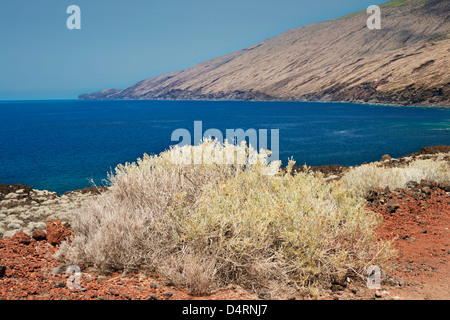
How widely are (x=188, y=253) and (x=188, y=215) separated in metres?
0.62

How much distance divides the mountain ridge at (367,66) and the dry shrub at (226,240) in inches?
3502

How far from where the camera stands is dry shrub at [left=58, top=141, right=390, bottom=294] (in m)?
4.08

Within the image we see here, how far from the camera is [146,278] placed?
13.8 feet

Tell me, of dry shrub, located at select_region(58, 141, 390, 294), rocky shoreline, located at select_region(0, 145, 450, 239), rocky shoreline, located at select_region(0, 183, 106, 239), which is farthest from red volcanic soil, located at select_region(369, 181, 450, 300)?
rocky shoreline, located at select_region(0, 183, 106, 239)

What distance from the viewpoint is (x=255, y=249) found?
4.19 meters

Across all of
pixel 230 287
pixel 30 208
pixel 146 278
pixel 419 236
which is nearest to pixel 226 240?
pixel 230 287

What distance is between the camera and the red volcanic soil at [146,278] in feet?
12.2

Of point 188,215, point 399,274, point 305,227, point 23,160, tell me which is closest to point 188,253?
point 188,215

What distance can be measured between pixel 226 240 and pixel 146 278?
111 centimetres

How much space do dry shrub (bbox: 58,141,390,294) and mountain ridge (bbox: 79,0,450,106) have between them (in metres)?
88.9

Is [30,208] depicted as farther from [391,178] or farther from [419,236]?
[391,178]

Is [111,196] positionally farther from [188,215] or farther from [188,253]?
[188,253]

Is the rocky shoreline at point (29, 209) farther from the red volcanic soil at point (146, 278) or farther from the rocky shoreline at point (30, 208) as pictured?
the red volcanic soil at point (146, 278)

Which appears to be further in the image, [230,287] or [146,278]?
[146,278]
